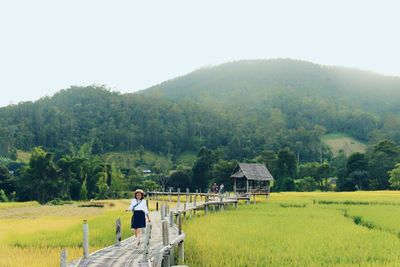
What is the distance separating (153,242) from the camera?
48.3ft

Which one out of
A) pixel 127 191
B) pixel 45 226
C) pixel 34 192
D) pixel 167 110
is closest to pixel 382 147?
pixel 127 191

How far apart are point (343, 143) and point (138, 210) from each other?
128 m

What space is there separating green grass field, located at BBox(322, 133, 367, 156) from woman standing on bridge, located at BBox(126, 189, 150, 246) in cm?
11603

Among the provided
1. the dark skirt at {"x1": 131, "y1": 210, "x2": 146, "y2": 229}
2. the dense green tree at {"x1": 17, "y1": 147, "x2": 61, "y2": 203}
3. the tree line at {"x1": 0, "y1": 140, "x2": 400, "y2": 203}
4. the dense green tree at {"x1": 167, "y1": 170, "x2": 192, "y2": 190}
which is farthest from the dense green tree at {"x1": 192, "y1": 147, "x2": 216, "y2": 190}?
the dark skirt at {"x1": 131, "y1": 210, "x2": 146, "y2": 229}

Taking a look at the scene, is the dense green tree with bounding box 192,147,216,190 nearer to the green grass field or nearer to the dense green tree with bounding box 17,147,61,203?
the dense green tree with bounding box 17,147,61,203

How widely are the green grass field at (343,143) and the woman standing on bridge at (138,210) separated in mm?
116032

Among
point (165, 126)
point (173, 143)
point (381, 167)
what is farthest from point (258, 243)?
point (165, 126)

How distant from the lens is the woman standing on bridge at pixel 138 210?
13.3 m

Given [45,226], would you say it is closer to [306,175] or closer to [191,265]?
[191,265]

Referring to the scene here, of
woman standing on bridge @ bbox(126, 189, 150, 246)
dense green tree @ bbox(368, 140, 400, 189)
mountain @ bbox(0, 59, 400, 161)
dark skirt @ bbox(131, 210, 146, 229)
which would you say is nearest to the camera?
woman standing on bridge @ bbox(126, 189, 150, 246)

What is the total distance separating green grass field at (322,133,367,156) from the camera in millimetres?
127588

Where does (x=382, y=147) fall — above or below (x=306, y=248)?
above

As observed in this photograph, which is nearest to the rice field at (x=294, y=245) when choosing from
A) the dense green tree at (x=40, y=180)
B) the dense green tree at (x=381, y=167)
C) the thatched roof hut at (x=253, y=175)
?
the thatched roof hut at (x=253, y=175)

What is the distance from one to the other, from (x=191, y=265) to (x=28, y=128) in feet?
367
